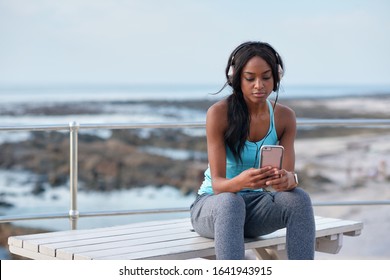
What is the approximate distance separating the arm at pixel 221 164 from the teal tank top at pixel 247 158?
72 millimetres

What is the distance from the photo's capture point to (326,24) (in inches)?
989

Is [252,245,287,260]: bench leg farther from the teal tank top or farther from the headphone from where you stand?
the headphone

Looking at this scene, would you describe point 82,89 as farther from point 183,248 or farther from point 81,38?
point 183,248

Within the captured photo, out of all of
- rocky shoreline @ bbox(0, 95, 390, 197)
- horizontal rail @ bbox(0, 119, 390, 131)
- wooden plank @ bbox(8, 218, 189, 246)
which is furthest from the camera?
rocky shoreline @ bbox(0, 95, 390, 197)

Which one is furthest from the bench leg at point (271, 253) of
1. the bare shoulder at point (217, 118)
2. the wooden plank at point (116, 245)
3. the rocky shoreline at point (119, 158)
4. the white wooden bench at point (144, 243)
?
the rocky shoreline at point (119, 158)

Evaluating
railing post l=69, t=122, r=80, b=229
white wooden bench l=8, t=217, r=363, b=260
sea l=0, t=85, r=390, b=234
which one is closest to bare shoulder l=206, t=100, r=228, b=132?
white wooden bench l=8, t=217, r=363, b=260

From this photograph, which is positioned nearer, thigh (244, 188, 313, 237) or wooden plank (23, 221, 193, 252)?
thigh (244, 188, 313, 237)

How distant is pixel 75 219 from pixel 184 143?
69.7 ft

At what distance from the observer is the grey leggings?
8.54 ft

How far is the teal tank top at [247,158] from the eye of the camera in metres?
2.85

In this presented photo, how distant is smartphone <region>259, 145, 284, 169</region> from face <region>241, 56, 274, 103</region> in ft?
0.74

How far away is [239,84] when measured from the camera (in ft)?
9.44

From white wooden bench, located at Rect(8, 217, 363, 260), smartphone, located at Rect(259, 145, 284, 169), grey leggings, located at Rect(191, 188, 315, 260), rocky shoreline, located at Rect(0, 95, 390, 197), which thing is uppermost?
smartphone, located at Rect(259, 145, 284, 169)
